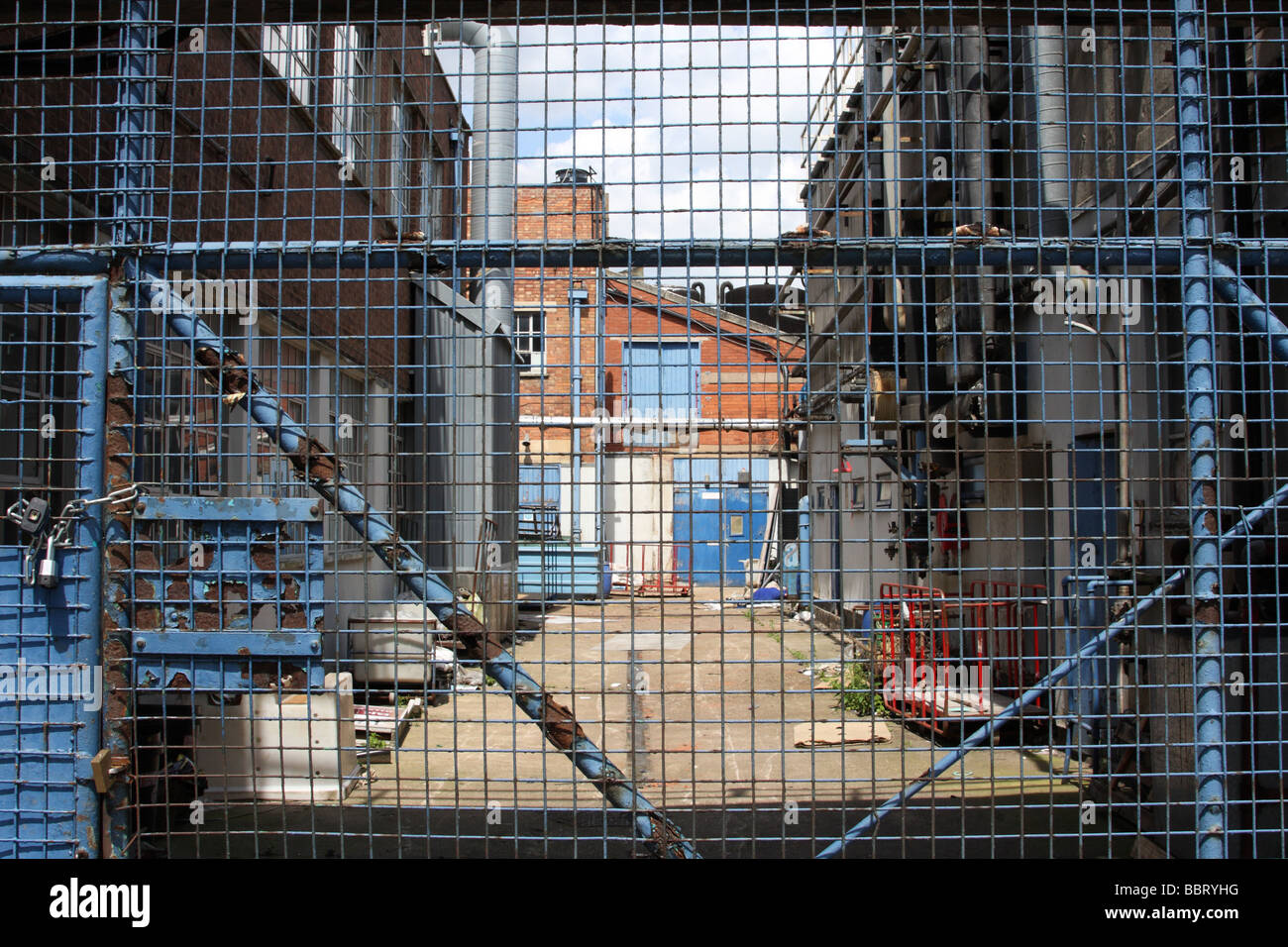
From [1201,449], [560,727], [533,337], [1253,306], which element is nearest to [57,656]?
[560,727]

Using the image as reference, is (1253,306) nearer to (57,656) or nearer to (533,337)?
(57,656)

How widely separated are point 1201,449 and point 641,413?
9.78 feet

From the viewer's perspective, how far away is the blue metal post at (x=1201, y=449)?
3.72 meters

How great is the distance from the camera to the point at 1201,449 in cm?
378

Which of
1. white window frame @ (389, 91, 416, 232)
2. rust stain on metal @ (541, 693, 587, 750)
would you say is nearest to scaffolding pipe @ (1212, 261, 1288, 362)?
rust stain on metal @ (541, 693, 587, 750)

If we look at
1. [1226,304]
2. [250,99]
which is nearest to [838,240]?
[1226,304]

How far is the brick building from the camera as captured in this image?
11.9ft

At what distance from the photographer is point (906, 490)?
12.8 metres

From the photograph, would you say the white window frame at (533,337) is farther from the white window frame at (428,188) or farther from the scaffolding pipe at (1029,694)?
the scaffolding pipe at (1029,694)

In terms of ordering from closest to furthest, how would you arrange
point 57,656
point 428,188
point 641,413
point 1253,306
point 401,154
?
1. point 1253,306
2. point 57,656
3. point 428,188
4. point 401,154
5. point 641,413

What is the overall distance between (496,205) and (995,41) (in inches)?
212

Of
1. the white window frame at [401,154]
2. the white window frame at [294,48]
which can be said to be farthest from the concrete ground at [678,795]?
the white window frame at [294,48]

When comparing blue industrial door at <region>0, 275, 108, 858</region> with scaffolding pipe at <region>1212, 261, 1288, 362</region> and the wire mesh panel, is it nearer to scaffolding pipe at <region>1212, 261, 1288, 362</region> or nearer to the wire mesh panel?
the wire mesh panel

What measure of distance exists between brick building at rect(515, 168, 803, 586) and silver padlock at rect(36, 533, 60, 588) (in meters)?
1.91
